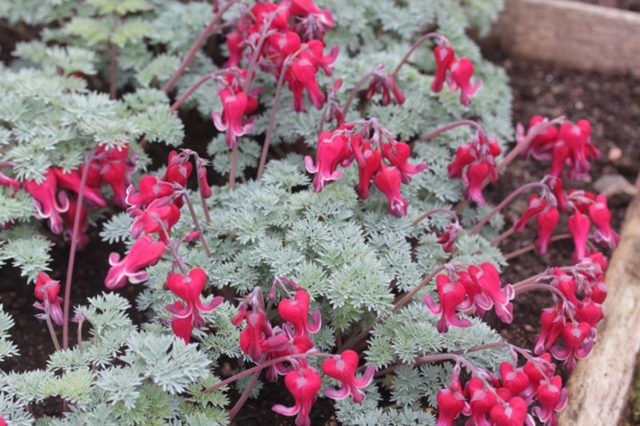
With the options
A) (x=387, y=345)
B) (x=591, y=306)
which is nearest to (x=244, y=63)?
(x=387, y=345)

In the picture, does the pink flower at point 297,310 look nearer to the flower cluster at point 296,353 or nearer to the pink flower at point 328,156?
the flower cluster at point 296,353

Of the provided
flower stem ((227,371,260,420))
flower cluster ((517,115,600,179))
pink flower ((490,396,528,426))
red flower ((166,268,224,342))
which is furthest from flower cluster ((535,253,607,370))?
red flower ((166,268,224,342))

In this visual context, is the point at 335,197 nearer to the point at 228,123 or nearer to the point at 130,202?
the point at 228,123

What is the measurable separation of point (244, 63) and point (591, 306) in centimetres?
184

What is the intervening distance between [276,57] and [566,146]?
120 centimetres

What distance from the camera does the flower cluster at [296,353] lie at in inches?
81.9

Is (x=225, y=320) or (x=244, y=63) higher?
(x=244, y=63)

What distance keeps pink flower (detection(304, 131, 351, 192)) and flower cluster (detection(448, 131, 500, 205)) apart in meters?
0.60

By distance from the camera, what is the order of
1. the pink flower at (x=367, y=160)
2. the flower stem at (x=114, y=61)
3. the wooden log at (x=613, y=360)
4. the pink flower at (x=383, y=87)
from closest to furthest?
the pink flower at (x=367, y=160) < the wooden log at (x=613, y=360) < the pink flower at (x=383, y=87) < the flower stem at (x=114, y=61)

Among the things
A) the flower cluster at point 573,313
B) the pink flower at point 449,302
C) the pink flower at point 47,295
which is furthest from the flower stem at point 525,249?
the pink flower at point 47,295

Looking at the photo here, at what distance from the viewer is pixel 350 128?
2.50 metres

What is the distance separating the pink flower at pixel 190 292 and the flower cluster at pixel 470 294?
64cm

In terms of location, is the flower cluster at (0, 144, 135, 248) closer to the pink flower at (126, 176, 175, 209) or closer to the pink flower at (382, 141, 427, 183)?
the pink flower at (126, 176, 175, 209)

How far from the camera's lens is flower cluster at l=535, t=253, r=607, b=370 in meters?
2.40
